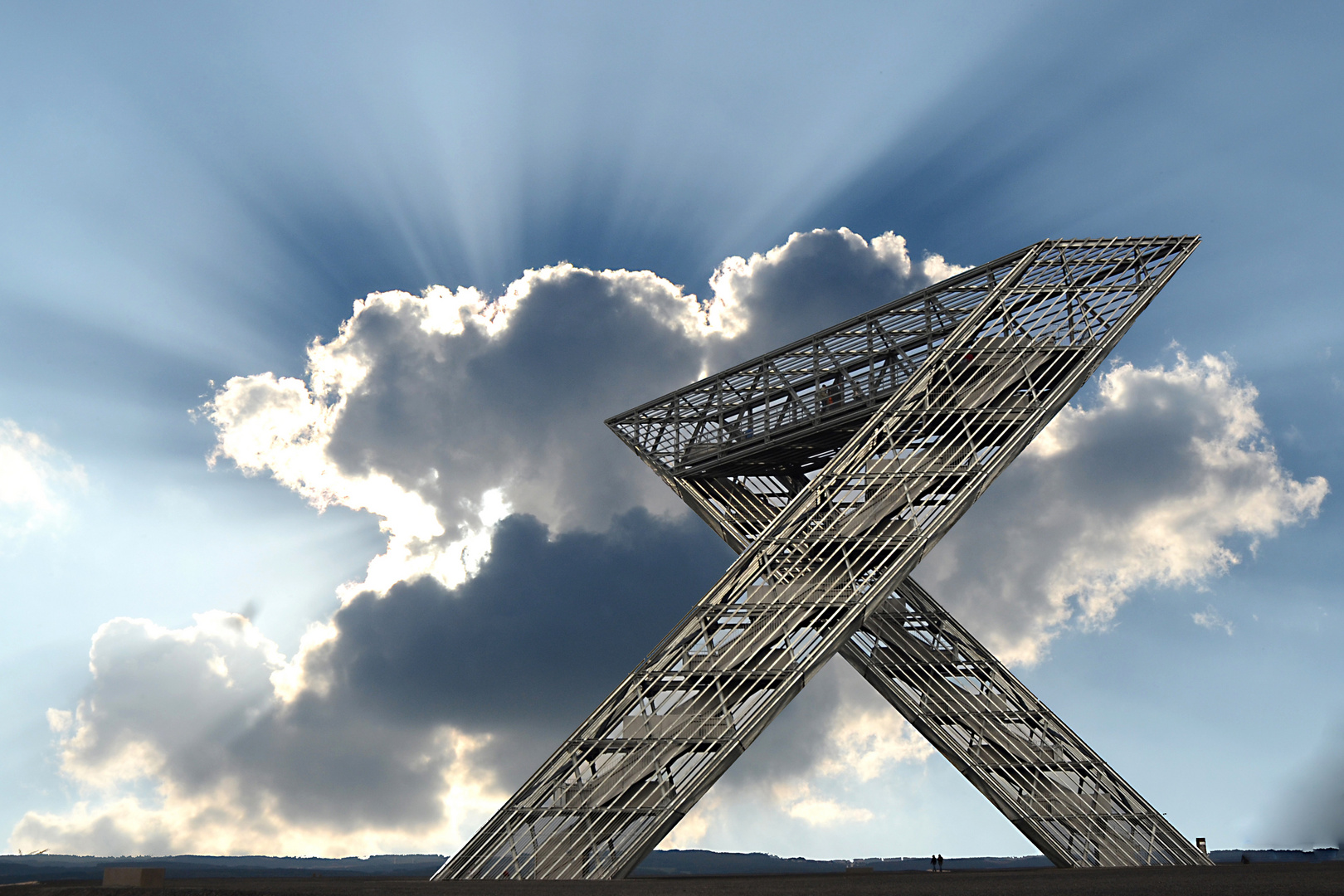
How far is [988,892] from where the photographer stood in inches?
604

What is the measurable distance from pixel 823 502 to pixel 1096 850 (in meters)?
11.2

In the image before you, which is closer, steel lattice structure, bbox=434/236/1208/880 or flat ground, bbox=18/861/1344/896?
flat ground, bbox=18/861/1344/896

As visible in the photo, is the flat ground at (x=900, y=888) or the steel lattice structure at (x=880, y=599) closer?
the flat ground at (x=900, y=888)

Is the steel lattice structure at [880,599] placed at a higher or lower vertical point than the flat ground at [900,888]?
higher

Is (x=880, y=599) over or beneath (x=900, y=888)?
over

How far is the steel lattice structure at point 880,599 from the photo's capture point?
73.1 ft

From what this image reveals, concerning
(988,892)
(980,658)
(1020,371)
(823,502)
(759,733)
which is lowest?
(988,892)

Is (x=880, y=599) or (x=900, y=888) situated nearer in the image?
(x=900, y=888)

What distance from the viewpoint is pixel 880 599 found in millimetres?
22844

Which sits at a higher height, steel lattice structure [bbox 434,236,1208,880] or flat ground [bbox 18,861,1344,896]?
steel lattice structure [bbox 434,236,1208,880]

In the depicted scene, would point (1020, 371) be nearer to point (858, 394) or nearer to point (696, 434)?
point (858, 394)

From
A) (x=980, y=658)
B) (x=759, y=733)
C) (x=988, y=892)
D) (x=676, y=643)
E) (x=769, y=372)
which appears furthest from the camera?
(x=769, y=372)

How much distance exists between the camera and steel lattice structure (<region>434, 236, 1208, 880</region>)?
2228cm

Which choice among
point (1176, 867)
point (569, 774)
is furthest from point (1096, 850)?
point (569, 774)
